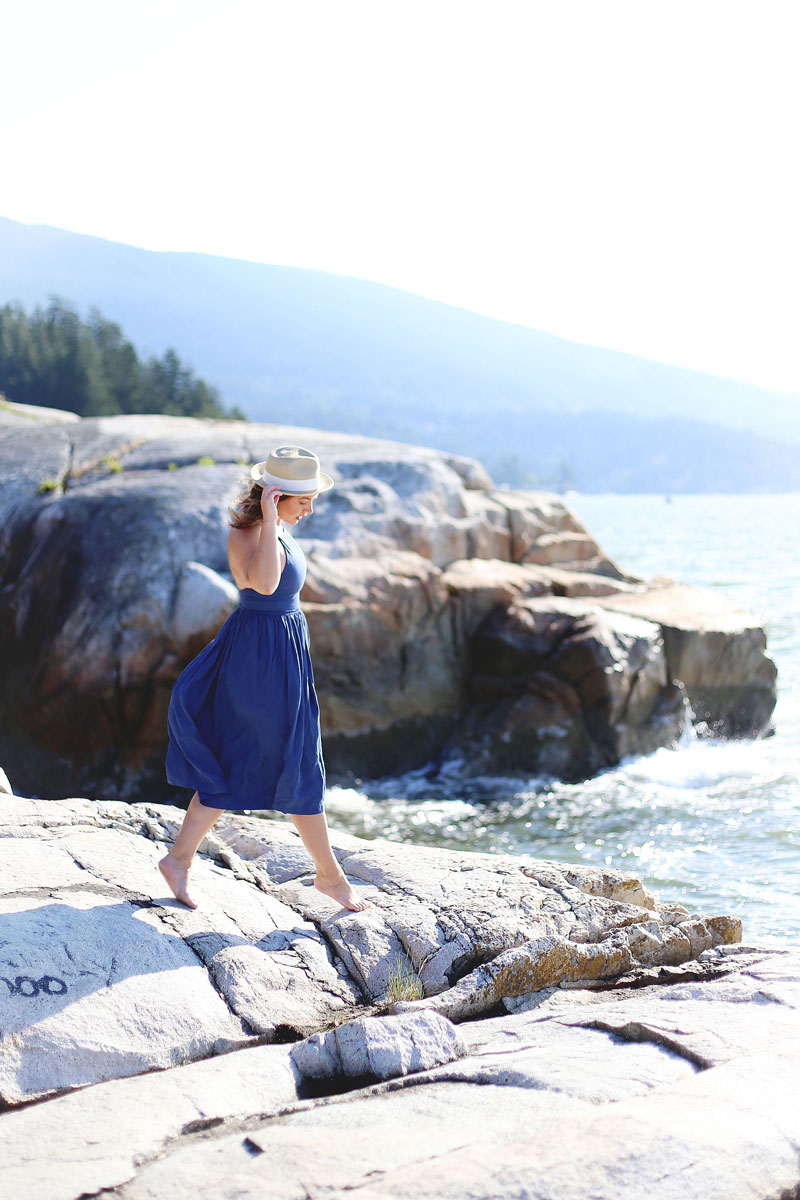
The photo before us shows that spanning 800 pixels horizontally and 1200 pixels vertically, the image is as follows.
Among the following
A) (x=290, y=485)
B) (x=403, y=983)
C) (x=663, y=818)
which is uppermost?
(x=290, y=485)

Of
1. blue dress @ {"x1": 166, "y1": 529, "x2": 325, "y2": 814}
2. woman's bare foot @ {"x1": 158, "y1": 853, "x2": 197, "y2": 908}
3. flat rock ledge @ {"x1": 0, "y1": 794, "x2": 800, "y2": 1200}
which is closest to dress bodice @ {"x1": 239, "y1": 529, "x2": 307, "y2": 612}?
blue dress @ {"x1": 166, "y1": 529, "x2": 325, "y2": 814}

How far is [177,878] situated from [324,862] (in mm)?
605

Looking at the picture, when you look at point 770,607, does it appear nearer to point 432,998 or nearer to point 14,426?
point 14,426

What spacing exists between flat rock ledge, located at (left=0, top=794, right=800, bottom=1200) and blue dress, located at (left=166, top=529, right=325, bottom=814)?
0.49m

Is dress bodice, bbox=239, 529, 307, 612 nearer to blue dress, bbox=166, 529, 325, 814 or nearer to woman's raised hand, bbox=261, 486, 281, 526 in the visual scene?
blue dress, bbox=166, 529, 325, 814

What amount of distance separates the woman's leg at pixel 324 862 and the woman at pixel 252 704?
54 millimetres

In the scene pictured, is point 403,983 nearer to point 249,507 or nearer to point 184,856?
point 184,856

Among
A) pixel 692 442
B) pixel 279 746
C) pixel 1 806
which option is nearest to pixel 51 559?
pixel 1 806

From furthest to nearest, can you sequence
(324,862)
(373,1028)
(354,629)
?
(354,629) < (324,862) < (373,1028)

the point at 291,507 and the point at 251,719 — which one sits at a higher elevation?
the point at 291,507

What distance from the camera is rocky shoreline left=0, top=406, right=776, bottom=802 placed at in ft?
31.2

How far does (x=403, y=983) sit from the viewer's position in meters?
3.96

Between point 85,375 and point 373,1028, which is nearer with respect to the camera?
point 373,1028

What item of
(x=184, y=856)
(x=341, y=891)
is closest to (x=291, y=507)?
(x=184, y=856)
